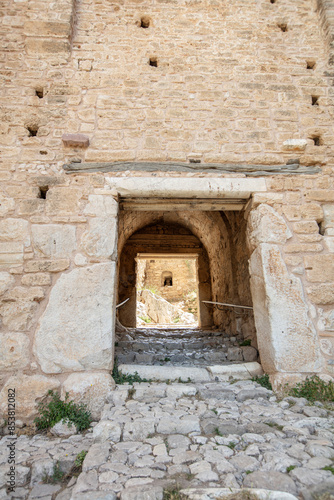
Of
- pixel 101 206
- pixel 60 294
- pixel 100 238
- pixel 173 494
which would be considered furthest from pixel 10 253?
pixel 173 494

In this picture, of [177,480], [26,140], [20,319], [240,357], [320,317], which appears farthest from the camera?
[240,357]

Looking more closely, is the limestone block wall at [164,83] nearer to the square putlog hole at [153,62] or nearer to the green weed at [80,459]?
the square putlog hole at [153,62]

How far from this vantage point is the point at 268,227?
2.94m

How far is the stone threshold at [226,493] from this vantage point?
129cm

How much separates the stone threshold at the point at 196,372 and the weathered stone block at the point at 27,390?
0.67 m

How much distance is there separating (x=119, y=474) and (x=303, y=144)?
335cm

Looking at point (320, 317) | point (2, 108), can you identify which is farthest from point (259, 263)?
point (2, 108)

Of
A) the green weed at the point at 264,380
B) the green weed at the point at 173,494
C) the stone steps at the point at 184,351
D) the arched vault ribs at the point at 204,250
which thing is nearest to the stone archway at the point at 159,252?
the arched vault ribs at the point at 204,250

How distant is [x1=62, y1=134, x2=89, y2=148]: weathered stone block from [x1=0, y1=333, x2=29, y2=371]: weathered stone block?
1.91 meters

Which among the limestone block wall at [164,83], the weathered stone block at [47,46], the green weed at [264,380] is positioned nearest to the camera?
the green weed at [264,380]

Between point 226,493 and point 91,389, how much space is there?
4.71 feet

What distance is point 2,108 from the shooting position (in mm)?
3125

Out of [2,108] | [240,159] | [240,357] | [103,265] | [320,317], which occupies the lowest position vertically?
[240,357]

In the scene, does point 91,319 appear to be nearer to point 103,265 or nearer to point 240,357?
point 103,265
